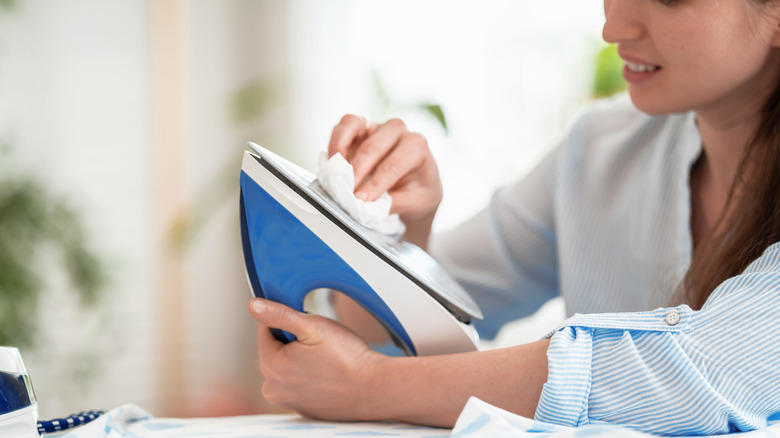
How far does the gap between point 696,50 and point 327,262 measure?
48 cm

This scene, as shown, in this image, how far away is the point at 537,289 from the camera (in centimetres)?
127

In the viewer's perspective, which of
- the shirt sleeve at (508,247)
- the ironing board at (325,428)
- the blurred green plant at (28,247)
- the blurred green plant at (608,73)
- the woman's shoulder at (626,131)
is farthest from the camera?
the blurred green plant at (608,73)

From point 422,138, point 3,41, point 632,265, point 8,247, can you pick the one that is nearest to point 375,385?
point 422,138

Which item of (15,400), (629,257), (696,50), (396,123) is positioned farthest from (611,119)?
(15,400)

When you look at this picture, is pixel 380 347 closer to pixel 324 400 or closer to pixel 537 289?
pixel 324 400

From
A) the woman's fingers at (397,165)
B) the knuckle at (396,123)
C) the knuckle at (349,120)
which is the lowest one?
the woman's fingers at (397,165)

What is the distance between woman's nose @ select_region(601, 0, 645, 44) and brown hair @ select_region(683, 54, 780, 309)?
0.19 metres

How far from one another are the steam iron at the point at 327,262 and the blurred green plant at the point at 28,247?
4.22 ft

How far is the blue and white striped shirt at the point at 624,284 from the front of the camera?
0.55 m

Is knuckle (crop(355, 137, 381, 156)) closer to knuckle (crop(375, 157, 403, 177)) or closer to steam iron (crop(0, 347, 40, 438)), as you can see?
knuckle (crop(375, 157, 403, 177))

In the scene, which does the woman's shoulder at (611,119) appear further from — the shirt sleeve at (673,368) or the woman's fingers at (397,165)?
the shirt sleeve at (673,368)

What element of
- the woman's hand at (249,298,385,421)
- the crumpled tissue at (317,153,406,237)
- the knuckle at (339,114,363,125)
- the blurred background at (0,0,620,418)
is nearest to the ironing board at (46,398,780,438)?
the woman's hand at (249,298,385,421)

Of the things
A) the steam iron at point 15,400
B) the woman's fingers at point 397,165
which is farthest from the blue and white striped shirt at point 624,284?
the steam iron at point 15,400

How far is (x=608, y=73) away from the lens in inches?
90.6
